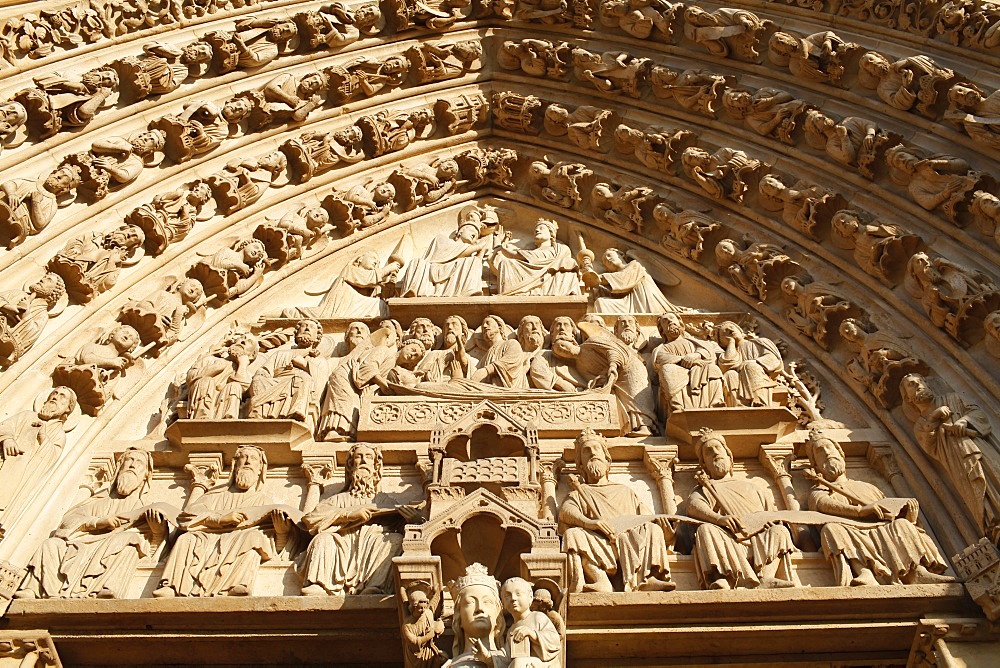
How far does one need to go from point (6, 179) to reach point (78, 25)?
1626 millimetres

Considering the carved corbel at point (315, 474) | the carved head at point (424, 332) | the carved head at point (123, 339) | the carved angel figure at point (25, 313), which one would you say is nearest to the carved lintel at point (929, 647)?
the carved corbel at point (315, 474)

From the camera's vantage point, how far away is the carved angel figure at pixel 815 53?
26.0 ft

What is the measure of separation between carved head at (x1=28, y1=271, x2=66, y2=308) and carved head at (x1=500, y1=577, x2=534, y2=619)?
388 centimetres

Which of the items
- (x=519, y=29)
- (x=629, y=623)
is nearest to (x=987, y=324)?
(x=629, y=623)

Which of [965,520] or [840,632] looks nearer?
[840,632]

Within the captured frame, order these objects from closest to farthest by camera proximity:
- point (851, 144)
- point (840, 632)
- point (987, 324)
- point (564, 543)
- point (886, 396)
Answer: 1. point (840, 632)
2. point (564, 543)
3. point (987, 324)
4. point (886, 396)
5. point (851, 144)

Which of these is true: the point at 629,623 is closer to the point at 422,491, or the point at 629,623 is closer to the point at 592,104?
the point at 422,491

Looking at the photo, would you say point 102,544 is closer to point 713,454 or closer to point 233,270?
point 233,270

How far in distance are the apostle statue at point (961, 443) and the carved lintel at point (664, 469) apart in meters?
1.48

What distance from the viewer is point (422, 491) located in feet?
20.0

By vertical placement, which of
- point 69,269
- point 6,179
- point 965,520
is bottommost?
point 965,520

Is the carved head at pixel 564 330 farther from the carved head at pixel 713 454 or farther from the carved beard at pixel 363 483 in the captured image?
the carved beard at pixel 363 483

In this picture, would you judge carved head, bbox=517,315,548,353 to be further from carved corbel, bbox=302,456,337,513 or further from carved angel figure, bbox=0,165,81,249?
carved angel figure, bbox=0,165,81,249

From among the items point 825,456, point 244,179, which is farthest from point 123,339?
point 825,456
